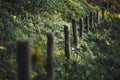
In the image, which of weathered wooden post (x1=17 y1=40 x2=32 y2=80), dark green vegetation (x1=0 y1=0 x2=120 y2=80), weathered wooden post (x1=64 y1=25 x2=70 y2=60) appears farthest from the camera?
weathered wooden post (x1=64 y1=25 x2=70 y2=60)

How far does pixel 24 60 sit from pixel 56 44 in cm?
588

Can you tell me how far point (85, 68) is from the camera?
10555 millimetres

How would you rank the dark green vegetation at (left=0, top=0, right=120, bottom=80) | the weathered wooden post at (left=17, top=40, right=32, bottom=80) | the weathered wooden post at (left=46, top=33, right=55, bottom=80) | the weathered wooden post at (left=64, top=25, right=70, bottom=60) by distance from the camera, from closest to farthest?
the weathered wooden post at (left=17, top=40, right=32, bottom=80) < the weathered wooden post at (left=46, top=33, right=55, bottom=80) < the dark green vegetation at (left=0, top=0, right=120, bottom=80) < the weathered wooden post at (left=64, top=25, right=70, bottom=60)

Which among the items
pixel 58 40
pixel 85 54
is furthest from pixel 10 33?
pixel 85 54

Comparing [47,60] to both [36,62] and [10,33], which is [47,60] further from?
[10,33]

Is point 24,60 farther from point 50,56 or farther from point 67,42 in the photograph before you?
point 67,42

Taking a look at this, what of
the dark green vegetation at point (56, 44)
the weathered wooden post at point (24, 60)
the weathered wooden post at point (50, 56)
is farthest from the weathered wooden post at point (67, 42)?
the weathered wooden post at point (24, 60)

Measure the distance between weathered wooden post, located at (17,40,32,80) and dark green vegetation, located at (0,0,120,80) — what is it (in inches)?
56.2

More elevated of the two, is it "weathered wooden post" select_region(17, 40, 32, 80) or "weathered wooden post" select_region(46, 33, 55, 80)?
"weathered wooden post" select_region(17, 40, 32, 80)

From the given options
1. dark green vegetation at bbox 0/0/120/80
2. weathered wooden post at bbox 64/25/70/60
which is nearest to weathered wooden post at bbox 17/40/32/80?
dark green vegetation at bbox 0/0/120/80

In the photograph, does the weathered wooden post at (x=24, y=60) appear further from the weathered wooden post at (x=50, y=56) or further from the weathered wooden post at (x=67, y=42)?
the weathered wooden post at (x=67, y=42)

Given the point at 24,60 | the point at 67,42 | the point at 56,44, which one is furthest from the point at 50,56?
the point at 56,44

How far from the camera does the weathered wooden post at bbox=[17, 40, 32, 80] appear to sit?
5.68m

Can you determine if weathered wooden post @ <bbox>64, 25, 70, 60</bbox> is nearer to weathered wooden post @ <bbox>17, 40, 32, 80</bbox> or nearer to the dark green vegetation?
the dark green vegetation
